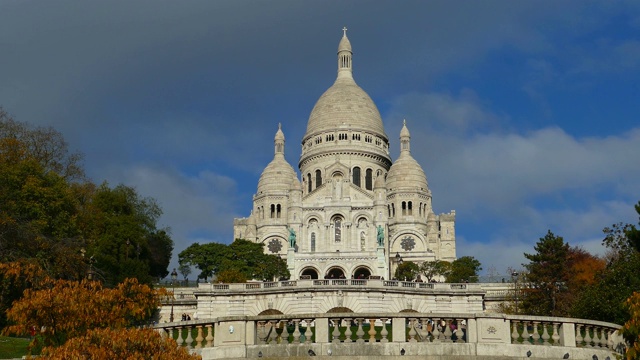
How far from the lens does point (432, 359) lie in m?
17.2

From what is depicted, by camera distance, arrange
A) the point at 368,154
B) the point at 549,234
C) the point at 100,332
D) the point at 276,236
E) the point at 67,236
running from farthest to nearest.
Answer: the point at 368,154 < the point at 276,236 < the point at 549,234 < the point at 67,236 < the point at 100,332

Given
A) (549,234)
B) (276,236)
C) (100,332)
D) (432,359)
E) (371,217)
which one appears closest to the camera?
(100,332)

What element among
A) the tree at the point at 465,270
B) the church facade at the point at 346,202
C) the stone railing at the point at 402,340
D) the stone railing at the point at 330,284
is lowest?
the stone railing at the point at 402,340

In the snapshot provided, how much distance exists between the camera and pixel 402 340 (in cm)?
1742

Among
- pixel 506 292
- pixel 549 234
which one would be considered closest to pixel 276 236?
pixel 506 292

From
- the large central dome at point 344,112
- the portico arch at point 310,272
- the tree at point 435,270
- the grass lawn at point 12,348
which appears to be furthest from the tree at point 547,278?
the large central dome at point 344,112

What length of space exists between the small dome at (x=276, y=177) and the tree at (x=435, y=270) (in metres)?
29.6

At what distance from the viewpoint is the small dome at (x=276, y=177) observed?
109m

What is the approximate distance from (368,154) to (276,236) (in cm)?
1813

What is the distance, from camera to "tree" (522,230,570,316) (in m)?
50.9

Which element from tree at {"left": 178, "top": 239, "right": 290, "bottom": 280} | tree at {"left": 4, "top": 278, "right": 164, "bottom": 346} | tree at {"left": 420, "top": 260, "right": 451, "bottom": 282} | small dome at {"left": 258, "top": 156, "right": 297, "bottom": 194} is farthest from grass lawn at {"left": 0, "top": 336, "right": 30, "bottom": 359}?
small dome at {"left": 258, "top": 156, "right": 297, "bottom": 194}

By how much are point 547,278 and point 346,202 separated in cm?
4765

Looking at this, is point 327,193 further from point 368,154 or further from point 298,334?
point 298,334

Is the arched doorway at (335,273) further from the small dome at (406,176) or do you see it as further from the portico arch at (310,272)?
the small dome at (406,176)
